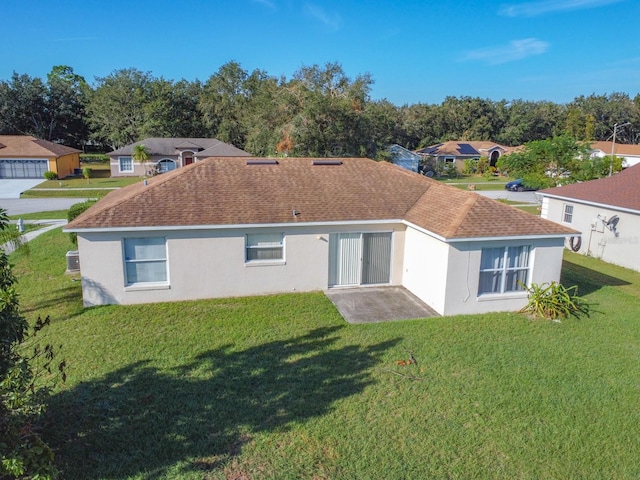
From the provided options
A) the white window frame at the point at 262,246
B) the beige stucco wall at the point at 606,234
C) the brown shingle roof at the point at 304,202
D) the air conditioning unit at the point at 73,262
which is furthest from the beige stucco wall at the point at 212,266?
the beige stucco wall at the point at 606,234

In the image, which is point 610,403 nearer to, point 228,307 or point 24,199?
point 228,307

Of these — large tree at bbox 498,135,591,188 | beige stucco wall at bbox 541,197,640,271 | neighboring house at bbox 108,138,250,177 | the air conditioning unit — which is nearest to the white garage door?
neighboring house at bbox 108,138,250,177

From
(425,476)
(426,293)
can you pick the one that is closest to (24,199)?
(426,293)

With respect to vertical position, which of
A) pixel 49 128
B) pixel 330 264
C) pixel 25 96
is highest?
pixel 25 96

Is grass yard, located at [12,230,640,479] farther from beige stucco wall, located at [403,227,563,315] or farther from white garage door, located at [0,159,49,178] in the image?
white garage door, located at [0,159,49,178]

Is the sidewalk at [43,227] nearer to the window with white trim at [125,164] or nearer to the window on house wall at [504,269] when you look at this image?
the window on house wall at [504,269]

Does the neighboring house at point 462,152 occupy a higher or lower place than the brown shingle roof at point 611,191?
higher
